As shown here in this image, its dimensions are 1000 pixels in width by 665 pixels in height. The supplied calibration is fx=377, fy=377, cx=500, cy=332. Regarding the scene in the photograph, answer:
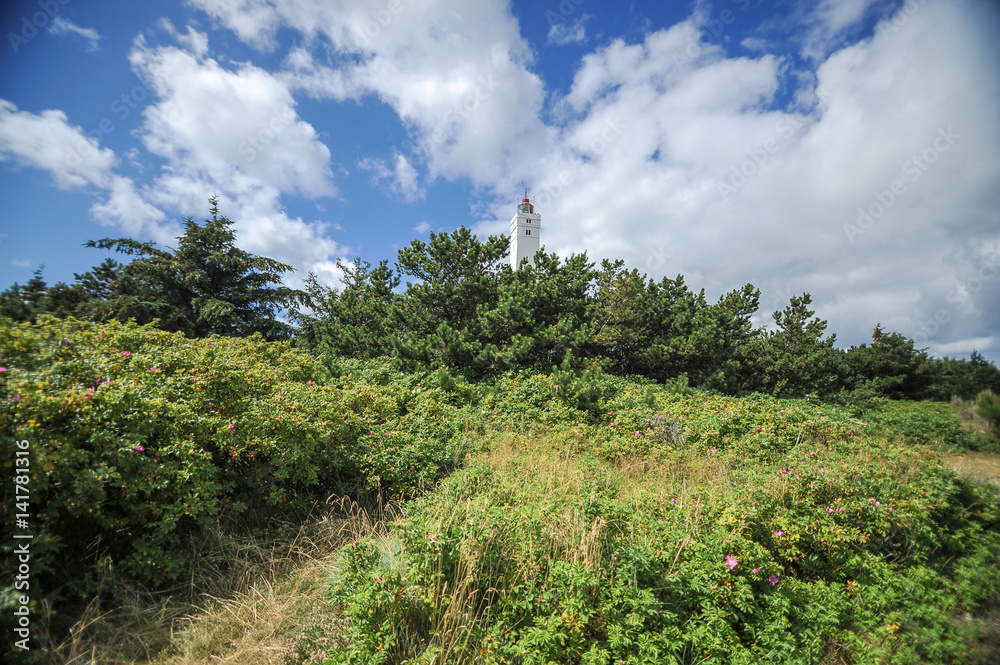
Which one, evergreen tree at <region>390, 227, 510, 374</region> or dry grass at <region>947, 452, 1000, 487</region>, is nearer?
dry grass at <region>947, 452, 1000, 487</region>

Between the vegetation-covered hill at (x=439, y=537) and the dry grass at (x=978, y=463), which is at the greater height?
the vegetation-covered hill at (x=439, y=537)

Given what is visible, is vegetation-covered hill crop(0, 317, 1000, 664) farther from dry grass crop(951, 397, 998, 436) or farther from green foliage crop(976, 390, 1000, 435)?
dry grass crop(951, 397, 998, 436)

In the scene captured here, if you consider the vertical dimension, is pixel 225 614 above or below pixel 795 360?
below

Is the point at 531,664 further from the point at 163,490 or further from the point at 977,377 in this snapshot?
the point at 977,377

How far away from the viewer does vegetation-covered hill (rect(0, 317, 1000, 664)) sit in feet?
7.65

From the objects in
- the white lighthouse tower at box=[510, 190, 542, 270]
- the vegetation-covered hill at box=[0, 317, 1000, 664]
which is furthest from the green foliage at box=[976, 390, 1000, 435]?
the white lighthouse tower at box=[510, 190, 542, 270]

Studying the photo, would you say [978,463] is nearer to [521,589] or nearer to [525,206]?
[521,589]

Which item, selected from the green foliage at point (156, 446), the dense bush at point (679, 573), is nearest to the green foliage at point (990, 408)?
the dense bush at point (679, 573)

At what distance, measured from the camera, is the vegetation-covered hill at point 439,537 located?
2.33m

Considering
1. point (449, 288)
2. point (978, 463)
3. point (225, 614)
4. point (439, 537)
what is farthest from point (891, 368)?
point (225, 614)

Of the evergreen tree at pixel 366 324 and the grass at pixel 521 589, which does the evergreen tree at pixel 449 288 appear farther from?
the grass at pixel 521 589

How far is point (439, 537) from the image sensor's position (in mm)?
2553

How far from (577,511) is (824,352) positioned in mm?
16911

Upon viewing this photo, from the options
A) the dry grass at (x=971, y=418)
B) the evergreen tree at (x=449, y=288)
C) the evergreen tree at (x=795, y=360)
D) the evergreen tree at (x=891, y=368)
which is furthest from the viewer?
the evergreen tree at (x=891, y=368)
